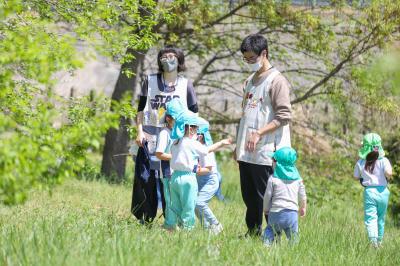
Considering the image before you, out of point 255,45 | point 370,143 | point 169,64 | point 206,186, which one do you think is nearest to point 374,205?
point 370,143

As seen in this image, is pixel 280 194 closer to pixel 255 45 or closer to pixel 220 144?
pixel 220 144

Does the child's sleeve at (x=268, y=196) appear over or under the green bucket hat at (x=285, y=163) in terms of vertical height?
under

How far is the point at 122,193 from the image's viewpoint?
40.1ft

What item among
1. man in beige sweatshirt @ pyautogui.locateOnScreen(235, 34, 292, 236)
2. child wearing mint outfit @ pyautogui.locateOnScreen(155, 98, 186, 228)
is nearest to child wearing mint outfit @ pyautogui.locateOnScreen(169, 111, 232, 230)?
child wearing mint outfit @ pyautogui.locateOnScreen(155, 98, 186, 228)

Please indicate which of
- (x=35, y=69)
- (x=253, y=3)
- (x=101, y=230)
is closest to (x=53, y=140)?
(x=35, y=69)

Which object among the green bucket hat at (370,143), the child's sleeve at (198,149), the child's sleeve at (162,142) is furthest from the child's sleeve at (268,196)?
the green bucket hat at (370,143)

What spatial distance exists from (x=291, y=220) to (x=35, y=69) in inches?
126

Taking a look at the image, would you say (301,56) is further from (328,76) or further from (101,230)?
(101,230)

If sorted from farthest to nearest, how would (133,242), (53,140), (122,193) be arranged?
(122,193) → (133,242) → (53,140)

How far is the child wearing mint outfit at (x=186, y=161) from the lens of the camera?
7695 millimetres

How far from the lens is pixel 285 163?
7.38 meters

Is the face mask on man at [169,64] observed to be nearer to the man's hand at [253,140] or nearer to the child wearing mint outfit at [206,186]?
the child wearing mint outfit at [206,186]

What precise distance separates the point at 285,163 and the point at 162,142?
1.22 metres

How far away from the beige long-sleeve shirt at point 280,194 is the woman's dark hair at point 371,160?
210 centimetres
